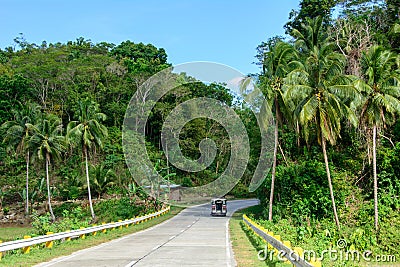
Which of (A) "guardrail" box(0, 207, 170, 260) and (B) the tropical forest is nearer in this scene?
(A) "guardrail" box(0, 207, 170, 260)

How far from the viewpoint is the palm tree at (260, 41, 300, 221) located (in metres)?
27.9

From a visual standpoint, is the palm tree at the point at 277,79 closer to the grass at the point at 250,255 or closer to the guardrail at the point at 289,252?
the grass at the point at 250,255

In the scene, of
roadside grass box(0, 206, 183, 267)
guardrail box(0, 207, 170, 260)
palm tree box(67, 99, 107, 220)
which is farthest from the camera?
palm tree box(67, 99, 107, 220)

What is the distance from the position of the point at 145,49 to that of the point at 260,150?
3947 centimetres

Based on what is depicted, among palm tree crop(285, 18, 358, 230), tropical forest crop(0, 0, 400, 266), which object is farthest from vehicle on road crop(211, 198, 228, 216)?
palm tree crop(285, 18, 358, 230)

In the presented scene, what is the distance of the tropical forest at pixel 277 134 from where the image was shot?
86.4 feet

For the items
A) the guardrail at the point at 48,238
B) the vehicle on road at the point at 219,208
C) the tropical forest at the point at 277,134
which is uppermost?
the tropical forest at the point at 277,134

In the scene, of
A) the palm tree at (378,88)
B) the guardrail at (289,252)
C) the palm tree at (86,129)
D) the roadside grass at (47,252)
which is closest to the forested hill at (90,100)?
the palm tree at (86,129)

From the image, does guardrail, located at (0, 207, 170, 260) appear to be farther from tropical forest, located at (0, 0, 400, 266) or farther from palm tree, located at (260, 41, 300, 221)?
palm tree, located at (260, 41, 300, 221)

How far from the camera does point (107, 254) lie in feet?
43.9

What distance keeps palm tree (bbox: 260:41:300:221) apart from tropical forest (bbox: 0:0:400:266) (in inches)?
3.7

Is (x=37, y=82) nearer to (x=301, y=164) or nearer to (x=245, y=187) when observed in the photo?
(x=245, y=187)

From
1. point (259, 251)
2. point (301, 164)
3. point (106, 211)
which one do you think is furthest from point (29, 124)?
point (259, 251)

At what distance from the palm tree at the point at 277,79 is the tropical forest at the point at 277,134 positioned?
94 millimetres
